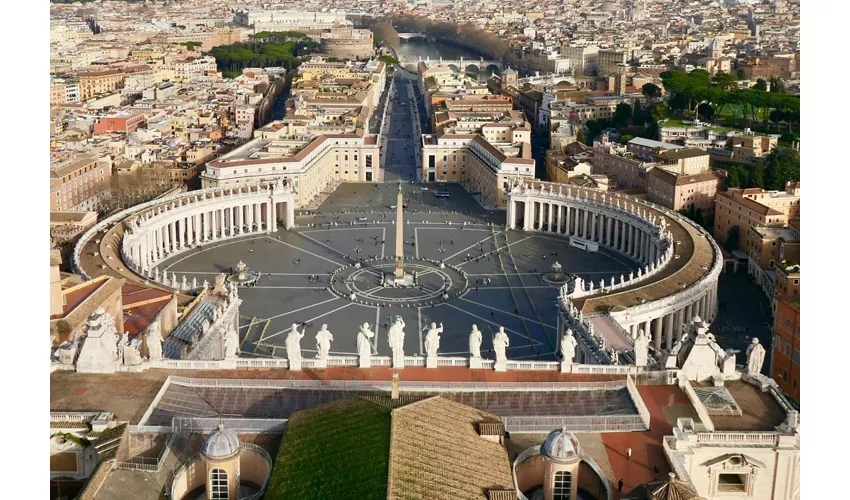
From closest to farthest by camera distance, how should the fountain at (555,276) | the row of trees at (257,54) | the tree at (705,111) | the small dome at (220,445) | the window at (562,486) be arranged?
1. the small dome at (220,445)
2. the window at (562,486)
3. the fountain at (555,276)
4. the tree at (705,111)
5. the row of trees at (257,54)

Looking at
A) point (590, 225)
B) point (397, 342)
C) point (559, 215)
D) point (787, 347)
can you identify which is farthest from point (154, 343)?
point (559, 215)

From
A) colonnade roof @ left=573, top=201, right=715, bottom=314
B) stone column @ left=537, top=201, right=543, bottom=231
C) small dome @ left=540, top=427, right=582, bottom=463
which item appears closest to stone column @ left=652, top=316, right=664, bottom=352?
colonnade roof @ left=573, top=201, right=715, bottom=314

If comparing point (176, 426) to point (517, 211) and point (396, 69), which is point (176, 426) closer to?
point (517, 211)

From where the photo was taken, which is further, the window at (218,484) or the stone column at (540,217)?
the stone column at (540,217)

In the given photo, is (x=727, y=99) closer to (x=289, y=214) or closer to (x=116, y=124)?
(x=289, y=214)

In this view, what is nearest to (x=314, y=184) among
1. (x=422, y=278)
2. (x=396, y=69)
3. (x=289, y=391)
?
(x=422, y=278)

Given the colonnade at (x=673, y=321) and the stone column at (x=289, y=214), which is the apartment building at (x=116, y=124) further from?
the colonnade at (x=673, y=321)

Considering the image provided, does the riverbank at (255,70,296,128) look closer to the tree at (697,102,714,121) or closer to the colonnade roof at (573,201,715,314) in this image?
the tree at (697,102,714,121)

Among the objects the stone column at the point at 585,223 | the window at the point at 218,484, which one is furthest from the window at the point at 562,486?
the stone column at the point at 585,223
